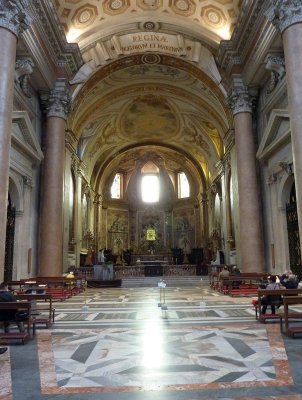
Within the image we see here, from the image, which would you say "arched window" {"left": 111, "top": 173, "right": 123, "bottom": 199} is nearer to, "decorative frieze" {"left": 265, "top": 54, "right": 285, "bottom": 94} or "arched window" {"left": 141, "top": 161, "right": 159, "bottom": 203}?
"arched window" {"left": 141, "top": 161, "right": 159, "bottom": 203}

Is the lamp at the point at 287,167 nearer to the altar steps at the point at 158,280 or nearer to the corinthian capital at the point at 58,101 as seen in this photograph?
the altar steps at the point at 158,280

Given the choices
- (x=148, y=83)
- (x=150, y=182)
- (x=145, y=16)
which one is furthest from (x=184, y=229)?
(x=145, y=16)

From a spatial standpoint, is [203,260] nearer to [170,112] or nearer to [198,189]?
[198,189]

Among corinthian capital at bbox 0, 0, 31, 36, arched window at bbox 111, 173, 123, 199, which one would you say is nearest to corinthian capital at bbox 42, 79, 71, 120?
corinthian capital at bbox 0, 0, 31, 36

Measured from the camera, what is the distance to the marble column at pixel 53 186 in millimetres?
14898

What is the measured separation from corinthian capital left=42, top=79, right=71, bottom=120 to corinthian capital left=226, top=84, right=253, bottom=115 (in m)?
7.14

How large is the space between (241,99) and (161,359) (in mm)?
13626

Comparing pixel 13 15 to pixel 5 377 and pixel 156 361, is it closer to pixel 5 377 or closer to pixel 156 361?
pixel 5 377

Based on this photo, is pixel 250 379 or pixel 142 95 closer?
pixel 250 379

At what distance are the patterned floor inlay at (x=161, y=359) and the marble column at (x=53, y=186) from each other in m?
8.35

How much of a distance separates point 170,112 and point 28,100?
13568mm

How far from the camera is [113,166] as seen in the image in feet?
107

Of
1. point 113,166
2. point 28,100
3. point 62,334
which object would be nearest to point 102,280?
point 28,100

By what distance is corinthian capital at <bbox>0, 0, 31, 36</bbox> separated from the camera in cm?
1005
